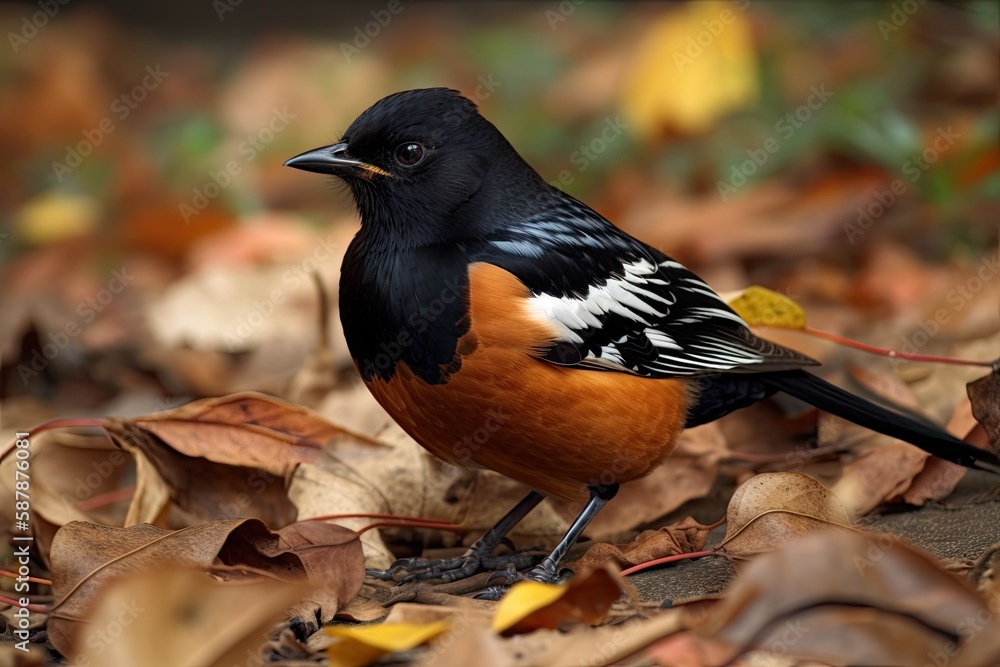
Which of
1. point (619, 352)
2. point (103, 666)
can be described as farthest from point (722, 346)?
point (103, 666)

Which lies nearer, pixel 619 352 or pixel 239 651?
pixel 239 651

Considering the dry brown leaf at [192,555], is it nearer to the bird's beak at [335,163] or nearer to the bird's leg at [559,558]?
the bird's leg at [559,558]

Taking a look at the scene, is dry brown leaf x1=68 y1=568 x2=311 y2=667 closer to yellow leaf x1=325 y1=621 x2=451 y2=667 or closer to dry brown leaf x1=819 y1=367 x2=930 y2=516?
yellow leaf x1=325 y1=621 x2=451 y2=667

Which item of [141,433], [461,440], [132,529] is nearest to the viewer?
[132,529]

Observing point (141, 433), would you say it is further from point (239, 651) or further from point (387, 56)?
point (387, 56)

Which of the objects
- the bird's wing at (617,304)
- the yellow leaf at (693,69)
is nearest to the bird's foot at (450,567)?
the bird's wing at (617,304)

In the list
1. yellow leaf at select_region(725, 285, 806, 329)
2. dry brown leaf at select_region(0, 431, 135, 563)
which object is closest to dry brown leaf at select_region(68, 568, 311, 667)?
dry brown leaf at select_region(0, 431, 135, 563)

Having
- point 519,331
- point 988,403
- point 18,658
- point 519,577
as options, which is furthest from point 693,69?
point 18,658
